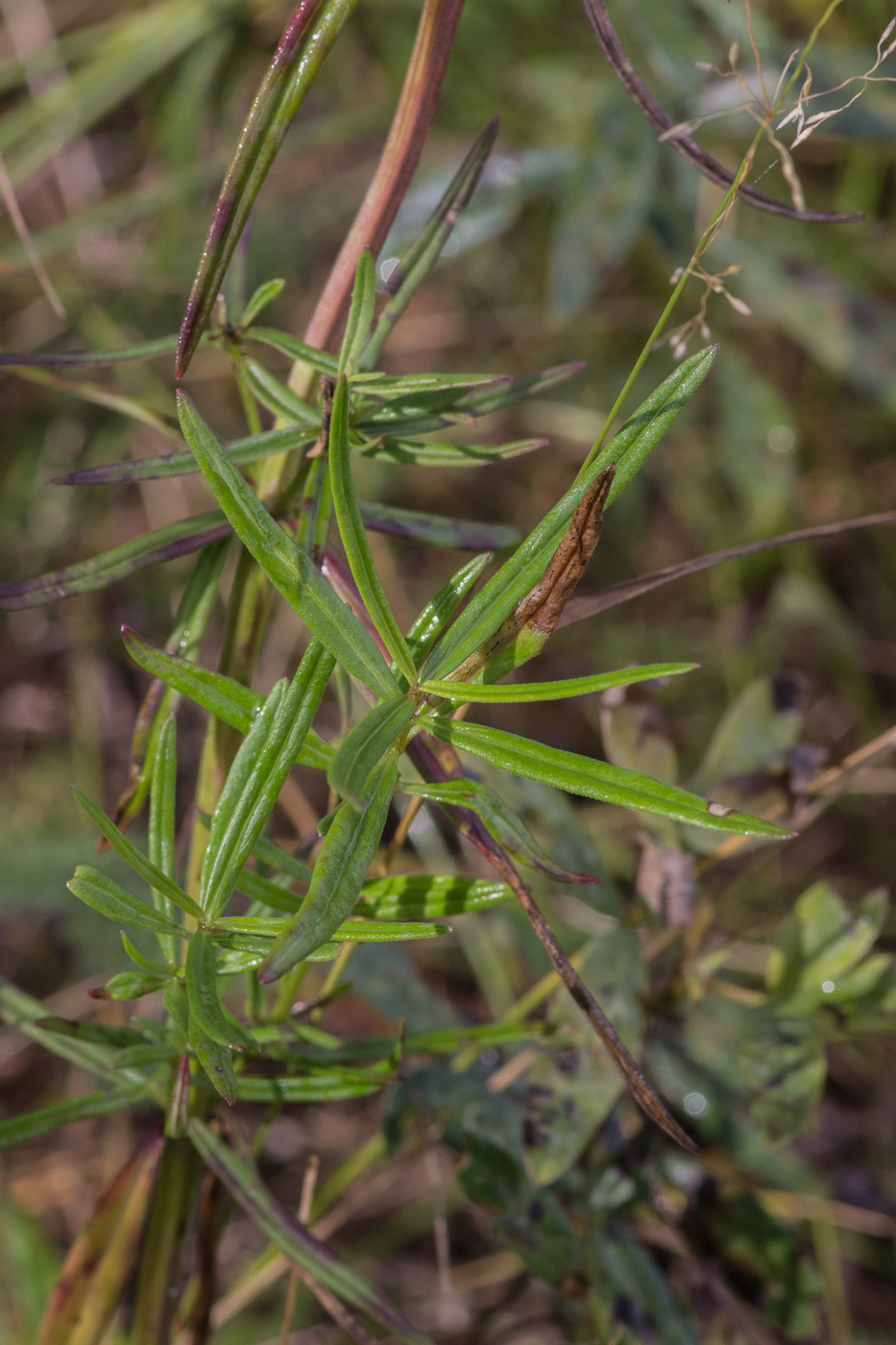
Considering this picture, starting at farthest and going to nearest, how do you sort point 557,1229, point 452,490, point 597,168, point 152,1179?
point 452,490, point 597,168, point 557,1229, point 152,1179

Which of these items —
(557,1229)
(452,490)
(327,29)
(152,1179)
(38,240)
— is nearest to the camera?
(327,29)

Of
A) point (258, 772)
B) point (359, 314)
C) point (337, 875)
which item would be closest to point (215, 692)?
point (258, 772)

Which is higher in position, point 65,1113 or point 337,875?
point 337,875

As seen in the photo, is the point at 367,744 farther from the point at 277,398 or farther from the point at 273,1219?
the point at 273,1219

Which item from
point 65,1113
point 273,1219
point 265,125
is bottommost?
point 273,1219

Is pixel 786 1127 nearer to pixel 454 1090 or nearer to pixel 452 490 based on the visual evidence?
pixel 454 1090

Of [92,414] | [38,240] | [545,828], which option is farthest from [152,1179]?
[38,240]
